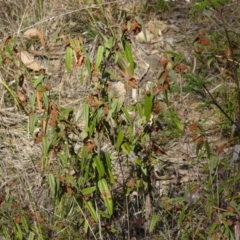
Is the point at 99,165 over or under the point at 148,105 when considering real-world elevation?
under

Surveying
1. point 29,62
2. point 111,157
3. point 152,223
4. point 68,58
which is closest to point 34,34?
point 29,62

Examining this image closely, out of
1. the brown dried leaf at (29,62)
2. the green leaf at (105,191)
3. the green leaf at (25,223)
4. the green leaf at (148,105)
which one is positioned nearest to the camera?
the green leaf at (148,105)

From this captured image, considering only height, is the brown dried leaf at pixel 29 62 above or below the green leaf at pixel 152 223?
above

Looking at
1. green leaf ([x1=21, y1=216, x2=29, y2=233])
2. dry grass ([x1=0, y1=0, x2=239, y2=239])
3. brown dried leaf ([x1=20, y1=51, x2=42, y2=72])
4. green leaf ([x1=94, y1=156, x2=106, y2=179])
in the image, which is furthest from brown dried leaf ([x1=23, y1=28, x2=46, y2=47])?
green leaf ([x1=94, y1=156, x2=106, y2=179])

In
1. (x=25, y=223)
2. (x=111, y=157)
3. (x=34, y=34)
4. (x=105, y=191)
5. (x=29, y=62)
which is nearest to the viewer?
(x=105, y=191)

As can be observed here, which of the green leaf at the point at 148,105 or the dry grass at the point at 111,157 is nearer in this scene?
the green leaf at the point at 148,105

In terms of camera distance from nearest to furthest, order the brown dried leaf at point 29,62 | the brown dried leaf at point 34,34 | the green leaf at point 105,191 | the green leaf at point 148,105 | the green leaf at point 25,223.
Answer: the green leaf at point 148,105 → the green leaf at point 105,191 → the green leaf at point 25,223 → the brown dried leaf at point 29,62 → the brown dried leaf at point 34,34

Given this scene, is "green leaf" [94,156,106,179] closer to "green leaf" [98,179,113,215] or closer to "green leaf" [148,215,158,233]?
"green leaf" [98,179,113,215]

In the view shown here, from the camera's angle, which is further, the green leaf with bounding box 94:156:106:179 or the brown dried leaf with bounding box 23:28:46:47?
the brown dried leaf with bounding box 23:28:46:47

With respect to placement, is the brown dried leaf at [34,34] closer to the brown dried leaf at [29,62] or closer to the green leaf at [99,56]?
the brown dried leaf at [29,62]

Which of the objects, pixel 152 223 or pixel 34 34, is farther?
pixel 34 34

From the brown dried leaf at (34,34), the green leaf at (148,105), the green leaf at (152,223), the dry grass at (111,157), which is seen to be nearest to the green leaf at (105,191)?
the dry grass at (111,157)

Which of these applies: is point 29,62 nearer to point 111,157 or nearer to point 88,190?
point 111,157

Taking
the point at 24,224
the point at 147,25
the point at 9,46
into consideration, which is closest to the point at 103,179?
the point at 24,224
